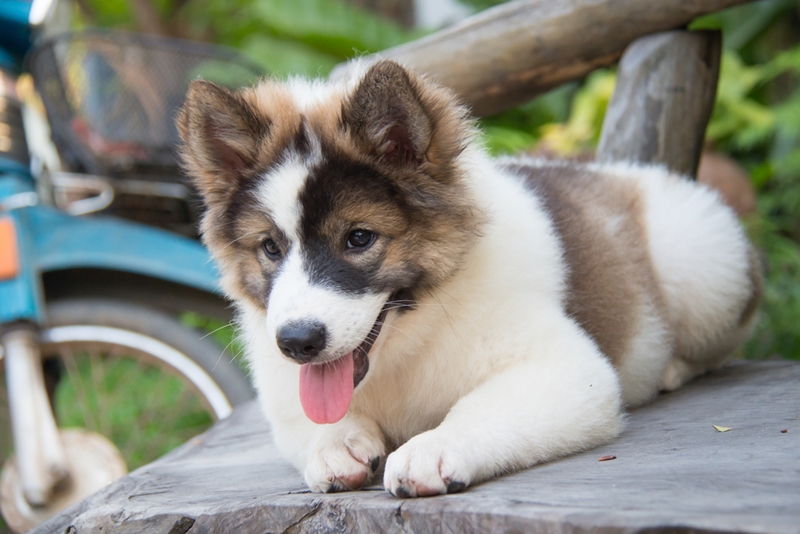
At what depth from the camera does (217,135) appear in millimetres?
2744

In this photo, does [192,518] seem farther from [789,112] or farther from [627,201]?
[789,112]

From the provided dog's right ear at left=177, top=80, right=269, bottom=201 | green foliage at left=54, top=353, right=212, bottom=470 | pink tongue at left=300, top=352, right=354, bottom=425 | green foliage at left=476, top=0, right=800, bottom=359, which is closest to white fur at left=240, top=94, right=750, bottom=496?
pink tongue at left=300, top=352, right=354, bottom=425

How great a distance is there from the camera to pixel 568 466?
2.27 m

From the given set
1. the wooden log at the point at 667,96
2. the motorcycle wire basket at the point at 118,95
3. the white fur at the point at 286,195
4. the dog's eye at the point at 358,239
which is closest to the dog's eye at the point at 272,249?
the white fur at the point at 286,195

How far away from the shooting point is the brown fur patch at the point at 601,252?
302 cm

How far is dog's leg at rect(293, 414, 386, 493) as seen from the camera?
233 cm

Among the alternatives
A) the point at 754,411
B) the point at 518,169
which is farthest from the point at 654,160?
the point at 754,411

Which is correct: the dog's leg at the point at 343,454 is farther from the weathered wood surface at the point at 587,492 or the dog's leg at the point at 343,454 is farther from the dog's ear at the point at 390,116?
the dog's ear at the point at 390,116

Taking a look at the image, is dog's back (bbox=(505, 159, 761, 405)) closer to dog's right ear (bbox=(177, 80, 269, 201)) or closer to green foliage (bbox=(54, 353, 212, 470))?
dog's right ear (bbox=(177, 80, 269, 201))

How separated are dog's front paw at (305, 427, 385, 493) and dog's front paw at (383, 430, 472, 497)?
0.90 feet

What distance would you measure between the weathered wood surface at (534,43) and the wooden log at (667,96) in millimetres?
134

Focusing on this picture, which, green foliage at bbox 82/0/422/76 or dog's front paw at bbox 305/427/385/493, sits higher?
green foliage at bbox 82/0/422/76

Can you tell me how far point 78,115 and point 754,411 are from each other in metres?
4.47

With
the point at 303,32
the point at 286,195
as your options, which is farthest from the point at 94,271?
the point at 303,32
